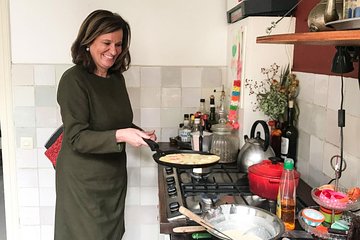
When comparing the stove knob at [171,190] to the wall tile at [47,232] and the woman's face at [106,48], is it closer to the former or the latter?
the woman's face at [106,48]

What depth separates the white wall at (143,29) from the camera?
238 cm

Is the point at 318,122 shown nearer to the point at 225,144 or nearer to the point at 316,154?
the point at 316,154

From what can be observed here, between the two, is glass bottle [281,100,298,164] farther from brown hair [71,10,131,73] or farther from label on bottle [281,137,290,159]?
brown hair [71,10,131,73]

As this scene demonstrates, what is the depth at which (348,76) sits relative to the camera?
4.70 feet

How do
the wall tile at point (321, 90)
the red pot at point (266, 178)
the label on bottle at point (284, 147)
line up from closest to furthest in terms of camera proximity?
the red pot at point (266, 178), the wall tile at point (321, 90), the label on bottle at point (284, 147)

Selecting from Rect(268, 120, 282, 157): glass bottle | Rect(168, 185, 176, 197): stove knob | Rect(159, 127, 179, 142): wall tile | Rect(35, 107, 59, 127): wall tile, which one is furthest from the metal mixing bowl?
Rect(35, 107, 59, 127): wall tile

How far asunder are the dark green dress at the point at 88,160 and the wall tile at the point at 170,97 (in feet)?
1.79

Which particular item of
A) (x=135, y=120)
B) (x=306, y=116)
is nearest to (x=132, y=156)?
(x=135, y=120)

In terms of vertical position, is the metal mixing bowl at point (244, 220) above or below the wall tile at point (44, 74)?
below

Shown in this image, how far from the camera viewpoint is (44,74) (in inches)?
95.4

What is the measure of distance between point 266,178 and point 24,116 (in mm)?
1614

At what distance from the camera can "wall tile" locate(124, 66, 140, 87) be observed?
2.47 m

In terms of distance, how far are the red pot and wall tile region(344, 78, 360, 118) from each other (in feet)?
0.98

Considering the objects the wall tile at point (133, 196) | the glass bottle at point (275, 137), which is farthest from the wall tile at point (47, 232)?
the glass bottle at point (275, 137)
